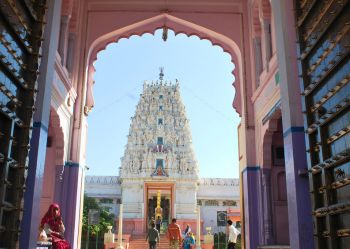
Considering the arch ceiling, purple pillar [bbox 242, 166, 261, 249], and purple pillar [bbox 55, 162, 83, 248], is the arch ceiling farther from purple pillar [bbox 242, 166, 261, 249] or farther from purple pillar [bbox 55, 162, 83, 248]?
purple pillar [bbox 242, 166, 261, 249]

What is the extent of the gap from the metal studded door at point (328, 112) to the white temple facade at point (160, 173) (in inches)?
1143

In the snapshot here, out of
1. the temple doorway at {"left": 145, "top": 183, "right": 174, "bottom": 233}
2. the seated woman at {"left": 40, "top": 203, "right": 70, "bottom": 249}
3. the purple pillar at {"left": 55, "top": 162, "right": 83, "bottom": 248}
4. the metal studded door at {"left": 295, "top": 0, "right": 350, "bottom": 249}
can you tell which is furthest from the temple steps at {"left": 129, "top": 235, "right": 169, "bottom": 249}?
the metal studded door at {"left": 295, "top": 0, "right": 350, "bottom": 249}

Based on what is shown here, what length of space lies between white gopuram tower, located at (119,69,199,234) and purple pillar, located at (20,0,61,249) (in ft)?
91.6

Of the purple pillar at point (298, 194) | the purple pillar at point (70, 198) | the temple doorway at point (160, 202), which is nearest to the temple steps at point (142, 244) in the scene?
the temple doorway at point (160, 202)

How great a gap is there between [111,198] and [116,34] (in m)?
31.2

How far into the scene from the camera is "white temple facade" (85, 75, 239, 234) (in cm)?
3466

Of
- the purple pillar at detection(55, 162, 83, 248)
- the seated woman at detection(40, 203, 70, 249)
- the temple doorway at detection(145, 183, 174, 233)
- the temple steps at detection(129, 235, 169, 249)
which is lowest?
the temple steps at detection(129, 235, 169, 249)

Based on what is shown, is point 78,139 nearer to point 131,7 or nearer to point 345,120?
point 131,7

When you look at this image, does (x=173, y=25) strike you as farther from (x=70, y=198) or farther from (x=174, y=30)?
(x=70, y=198)

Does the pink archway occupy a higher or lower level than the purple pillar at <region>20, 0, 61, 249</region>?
higher

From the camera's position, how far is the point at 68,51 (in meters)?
8.96

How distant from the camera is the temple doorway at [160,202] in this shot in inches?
1328

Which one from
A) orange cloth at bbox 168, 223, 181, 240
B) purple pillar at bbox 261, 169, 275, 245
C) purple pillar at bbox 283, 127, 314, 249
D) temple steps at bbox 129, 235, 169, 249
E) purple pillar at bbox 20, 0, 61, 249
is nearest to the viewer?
purple pillar at bbox 20, 0, 61, 249

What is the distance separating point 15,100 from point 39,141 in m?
1.23
